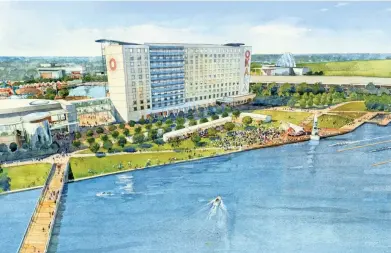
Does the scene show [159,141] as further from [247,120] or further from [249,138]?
[247,120]

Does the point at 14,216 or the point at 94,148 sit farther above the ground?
the point at 94,148

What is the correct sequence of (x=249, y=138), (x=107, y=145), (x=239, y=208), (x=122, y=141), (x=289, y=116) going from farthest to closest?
(x=289, y=116)
(x=249, y=138)
(x=122, y=141)
(x=107, y=145)
(x=239, y=208)

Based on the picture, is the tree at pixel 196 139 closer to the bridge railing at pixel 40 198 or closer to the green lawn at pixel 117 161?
the green lawn at pixel 117 161

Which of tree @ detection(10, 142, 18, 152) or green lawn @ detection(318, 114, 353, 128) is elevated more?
tree @ detection(10, 142, 18, 152)

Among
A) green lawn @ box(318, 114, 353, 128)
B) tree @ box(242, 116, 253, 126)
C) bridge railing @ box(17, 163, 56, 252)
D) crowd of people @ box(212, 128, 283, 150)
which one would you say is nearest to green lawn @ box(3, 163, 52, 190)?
bridge railing @ box(17, 163, 56, 252)

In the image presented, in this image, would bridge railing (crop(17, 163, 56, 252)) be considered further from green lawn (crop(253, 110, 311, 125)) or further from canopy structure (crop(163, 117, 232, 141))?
green lawn (crop(253, 110, 311, 125))

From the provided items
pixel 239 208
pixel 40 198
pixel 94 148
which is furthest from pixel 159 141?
pixel 239 208
